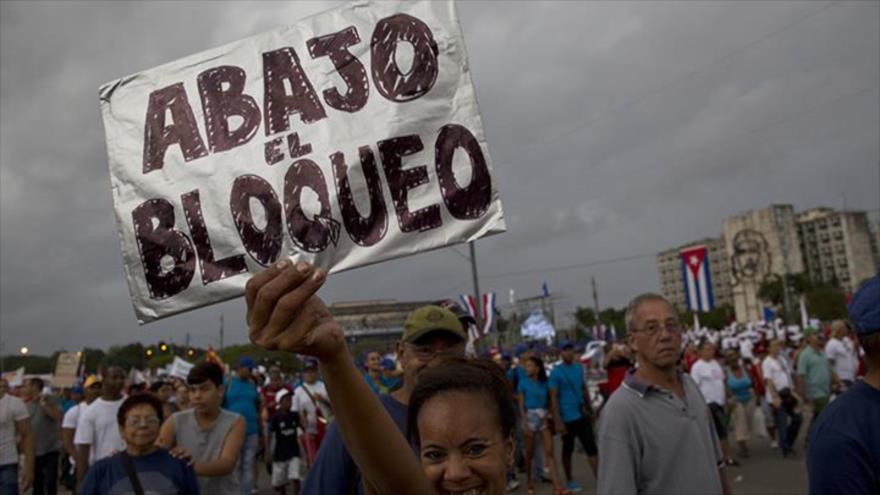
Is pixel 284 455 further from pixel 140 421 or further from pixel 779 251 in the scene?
pixel 779 251

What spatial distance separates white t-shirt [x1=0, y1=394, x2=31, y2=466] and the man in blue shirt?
6.25 meters

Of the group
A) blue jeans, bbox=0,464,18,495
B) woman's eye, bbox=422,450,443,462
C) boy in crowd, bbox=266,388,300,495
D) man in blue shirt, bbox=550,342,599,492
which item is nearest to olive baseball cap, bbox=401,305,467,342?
woman's eye, bbox=422,450,443,462

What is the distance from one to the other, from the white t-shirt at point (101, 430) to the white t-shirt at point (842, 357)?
9915mm

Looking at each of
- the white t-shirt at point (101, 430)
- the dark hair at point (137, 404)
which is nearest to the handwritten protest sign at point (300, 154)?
the dark hair at point (137, 404)

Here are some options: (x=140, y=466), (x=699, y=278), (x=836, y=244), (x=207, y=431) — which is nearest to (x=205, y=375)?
(x=207, y=431)

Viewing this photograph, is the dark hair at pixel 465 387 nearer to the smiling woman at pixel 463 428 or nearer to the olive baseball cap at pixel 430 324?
the smiling woman at pixel 463 428

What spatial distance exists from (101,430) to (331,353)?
21.9ft

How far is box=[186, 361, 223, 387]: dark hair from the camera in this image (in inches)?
205

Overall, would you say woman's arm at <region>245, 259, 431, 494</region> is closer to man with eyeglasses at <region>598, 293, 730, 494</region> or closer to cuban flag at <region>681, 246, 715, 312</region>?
man with eyeglasses at <region>598, 293, 730, 494</region>

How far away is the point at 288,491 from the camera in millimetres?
12445

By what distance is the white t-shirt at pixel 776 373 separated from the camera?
11.6m

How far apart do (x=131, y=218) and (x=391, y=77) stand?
1257 millimetres

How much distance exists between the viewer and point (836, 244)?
545ft

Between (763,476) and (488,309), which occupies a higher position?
(488,309)
